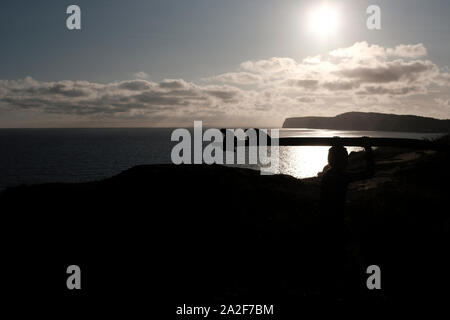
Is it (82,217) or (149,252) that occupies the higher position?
(82,217)

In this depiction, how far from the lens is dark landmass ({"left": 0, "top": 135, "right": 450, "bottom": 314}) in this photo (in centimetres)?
564

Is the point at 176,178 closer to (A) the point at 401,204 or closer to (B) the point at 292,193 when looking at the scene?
(B) the point at 292,193

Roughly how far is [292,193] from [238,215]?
2.91 metres

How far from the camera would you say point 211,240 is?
24.5 ft

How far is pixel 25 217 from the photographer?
27.8ft

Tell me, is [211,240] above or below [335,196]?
below

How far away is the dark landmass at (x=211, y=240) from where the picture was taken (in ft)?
18.5

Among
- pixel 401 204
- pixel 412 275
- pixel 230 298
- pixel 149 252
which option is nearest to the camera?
pixel 230 298

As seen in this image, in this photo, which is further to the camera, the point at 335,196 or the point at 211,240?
the point at 211,240

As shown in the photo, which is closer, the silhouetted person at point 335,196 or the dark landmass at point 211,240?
the silhouetted person at point 335,196

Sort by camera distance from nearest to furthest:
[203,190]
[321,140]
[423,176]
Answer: [321,140]
[203,190]
[423,176]

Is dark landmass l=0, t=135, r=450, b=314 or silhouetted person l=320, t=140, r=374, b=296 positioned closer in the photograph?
silhouetted person l=320, t=140, r=374, b=296

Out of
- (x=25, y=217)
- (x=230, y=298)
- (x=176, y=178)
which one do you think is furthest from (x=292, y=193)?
(x=25, y=217)
